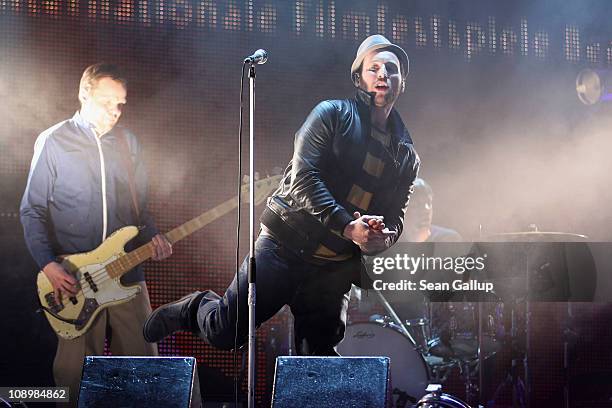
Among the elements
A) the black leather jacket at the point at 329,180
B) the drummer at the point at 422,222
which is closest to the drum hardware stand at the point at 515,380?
the drummer at the point at 422,222

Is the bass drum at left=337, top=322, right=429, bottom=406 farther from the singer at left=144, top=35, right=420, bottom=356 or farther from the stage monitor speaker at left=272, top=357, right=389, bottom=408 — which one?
the stage monitor speaker at left=272, top=357, right=389, bottom=408

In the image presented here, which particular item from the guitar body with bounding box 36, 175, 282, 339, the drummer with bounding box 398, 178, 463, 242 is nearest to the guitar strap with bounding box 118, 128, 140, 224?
the guitar body with bounding box 36, 175, 282, 339

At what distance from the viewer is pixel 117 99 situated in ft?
19.5

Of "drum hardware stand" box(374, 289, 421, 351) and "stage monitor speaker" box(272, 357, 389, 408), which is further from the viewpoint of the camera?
"drum hardware stand" box(374, 289, 421, 351)

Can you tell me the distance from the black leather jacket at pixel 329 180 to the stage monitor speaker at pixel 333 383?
1.66 meters

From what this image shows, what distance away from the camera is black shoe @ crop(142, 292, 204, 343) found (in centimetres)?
589

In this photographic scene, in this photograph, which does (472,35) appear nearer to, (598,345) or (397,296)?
(397,296)

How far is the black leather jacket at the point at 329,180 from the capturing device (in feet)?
19.2

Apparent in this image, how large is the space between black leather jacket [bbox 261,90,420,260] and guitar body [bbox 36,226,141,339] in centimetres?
121

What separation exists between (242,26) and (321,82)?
29.9 inches

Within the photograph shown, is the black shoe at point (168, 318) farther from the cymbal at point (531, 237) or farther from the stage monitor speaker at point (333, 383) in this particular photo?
the cymbal at point (531, 237)

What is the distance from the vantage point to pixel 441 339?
19.4 ft

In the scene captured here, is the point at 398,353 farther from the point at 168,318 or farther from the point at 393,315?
the point at 168,318

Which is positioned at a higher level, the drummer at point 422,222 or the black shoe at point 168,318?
the drummer at point 422,222
